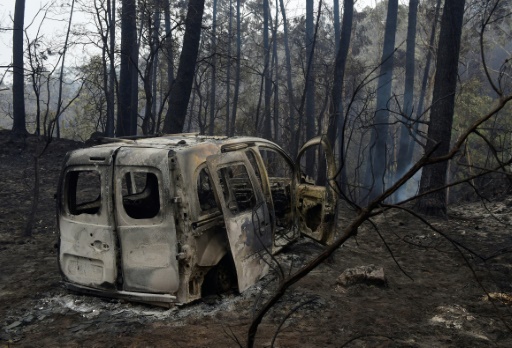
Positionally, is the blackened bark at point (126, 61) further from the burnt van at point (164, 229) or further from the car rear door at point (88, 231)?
the burnt van at point (164, 229)

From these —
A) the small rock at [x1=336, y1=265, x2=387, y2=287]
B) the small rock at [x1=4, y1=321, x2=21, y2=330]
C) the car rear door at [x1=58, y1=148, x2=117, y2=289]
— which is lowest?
the small rock at [x1=4, y1=321, x2=21, y2=330]

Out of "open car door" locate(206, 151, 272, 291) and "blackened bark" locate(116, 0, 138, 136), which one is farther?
"blackened bark" locate(116, 0, 138, 136)

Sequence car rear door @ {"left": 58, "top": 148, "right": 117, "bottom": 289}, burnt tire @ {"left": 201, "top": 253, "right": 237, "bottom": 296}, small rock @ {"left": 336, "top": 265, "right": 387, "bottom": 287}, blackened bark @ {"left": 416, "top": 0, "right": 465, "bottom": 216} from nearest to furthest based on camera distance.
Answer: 1. car rear door @ {"left": 58, "top": 148, "right": 117, "bottom": 289}
2. burnt tire @ {"left": 201, "top": 253, "right": 237, "bottom": 296}
3. small rock @ {"left": 336, "top": 265, "right": 387, "bottom": 287}
4. blackened bark @ {"left": 416, "top": 0, "right": 465, "bottom": 216}

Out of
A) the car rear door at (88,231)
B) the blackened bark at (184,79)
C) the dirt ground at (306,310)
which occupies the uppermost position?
the blackened bark at (184,79)

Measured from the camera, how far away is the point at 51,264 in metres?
6.83

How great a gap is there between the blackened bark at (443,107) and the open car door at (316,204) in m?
4.08

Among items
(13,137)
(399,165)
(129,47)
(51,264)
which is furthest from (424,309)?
(399,165)

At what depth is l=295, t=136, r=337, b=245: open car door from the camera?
678 cm

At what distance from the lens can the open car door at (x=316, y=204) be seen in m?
6.78

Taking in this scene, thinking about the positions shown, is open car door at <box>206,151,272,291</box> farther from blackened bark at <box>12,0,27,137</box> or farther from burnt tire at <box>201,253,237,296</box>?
blackened bark at <box>12,0,27,137</box>

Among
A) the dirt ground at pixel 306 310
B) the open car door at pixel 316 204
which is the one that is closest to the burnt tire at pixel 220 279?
the dirt ground at pixel 306 310

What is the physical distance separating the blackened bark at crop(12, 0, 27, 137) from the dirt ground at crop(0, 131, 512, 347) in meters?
9.20

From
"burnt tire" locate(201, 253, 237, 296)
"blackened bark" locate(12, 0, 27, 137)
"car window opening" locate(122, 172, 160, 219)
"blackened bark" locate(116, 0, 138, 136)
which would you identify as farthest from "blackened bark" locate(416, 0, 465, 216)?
"blackened bark" locate(12, 0, 27, 137)

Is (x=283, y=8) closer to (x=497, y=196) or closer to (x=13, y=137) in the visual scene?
(x=13, y=137)
